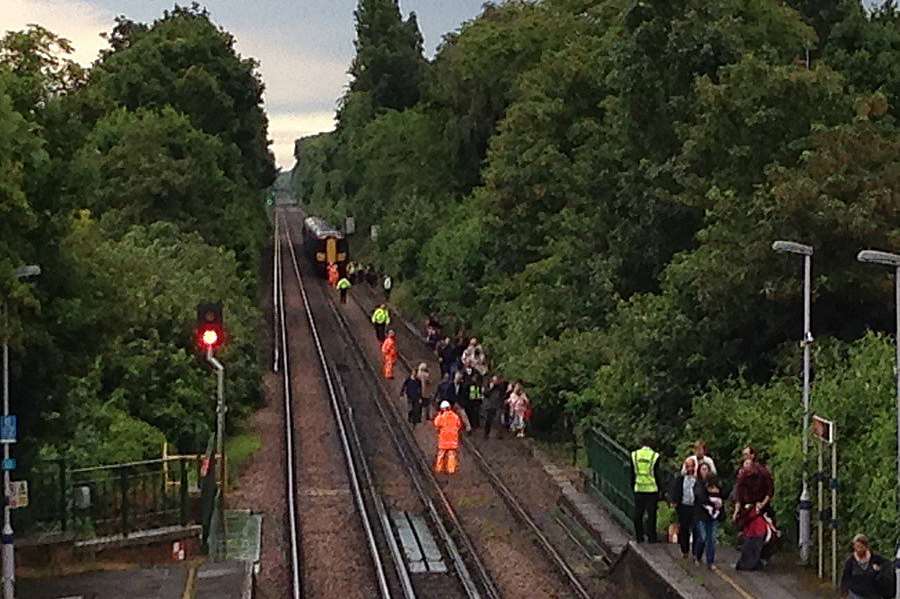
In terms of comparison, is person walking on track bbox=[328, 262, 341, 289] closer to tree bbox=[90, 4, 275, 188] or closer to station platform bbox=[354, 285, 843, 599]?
tree bbox=[90, 4, 275, 188]

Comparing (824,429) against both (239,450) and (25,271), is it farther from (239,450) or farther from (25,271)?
(239,450)

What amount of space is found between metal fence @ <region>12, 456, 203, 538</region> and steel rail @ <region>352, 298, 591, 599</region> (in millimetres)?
5185

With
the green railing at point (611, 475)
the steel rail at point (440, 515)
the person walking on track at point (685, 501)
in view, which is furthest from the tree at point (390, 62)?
the person walking on track at point (685, 501)

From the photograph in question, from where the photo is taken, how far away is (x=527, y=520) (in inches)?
950

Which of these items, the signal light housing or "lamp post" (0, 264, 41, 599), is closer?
"lamp post" (0, 264, 41, 599)

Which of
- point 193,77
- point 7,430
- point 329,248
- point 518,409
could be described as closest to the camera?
point 7,430

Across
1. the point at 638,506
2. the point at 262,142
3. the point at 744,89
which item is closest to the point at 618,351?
the point at 744,89

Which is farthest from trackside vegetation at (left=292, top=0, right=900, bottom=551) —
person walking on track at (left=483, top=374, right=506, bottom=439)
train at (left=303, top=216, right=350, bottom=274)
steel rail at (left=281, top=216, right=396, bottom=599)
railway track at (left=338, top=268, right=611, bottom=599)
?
train at (left=303, top=216, right=350, bottom=274)

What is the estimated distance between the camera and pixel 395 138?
234 ft

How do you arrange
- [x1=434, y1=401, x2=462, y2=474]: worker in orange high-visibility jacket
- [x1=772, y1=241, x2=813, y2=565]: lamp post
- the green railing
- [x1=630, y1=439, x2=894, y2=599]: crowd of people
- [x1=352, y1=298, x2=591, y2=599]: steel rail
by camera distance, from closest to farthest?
[x1=630, y1=439, x2=894, y2=599]: crowd of people < [x1=772, y1=241, x2=813, y2=565]: lamp post < [x1=352, y1=298, x2=591, y2=599]: steel rail < the green railing < [x1=434, y1=401, x2=462, y2=474]: worker in orange high-visibility jacket

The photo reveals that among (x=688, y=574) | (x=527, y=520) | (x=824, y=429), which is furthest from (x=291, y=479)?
(x=824, y=429)

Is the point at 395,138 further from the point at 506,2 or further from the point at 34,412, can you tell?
the point at 34,412

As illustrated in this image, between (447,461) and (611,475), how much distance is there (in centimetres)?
649

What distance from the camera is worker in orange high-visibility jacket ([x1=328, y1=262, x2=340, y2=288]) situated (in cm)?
7331
